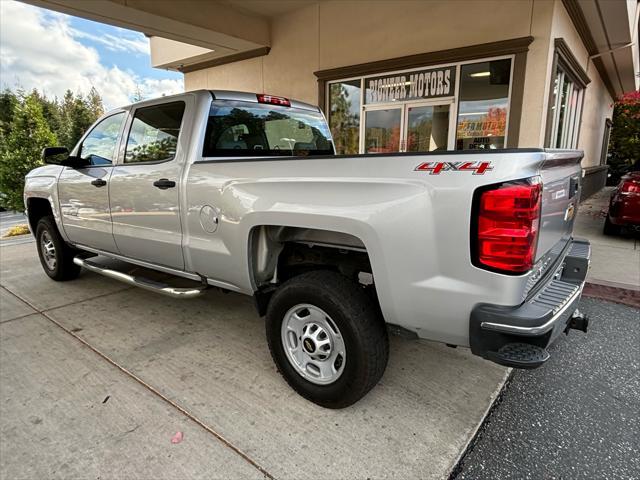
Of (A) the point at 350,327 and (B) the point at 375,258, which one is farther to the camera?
(A) the point at 350,327

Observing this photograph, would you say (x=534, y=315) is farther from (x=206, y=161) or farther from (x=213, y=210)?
(x=206, y=161)

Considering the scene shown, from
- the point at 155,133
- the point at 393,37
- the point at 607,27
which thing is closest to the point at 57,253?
the point at 155,133

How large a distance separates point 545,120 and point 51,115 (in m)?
36.0

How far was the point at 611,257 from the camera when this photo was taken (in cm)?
600

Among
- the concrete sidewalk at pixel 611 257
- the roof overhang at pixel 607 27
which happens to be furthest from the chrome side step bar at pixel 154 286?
the roof overhang at pixel 607 27

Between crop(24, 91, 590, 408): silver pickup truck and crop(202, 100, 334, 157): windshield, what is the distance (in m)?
0.01

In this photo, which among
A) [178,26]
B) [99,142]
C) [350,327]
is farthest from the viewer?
[178,26]

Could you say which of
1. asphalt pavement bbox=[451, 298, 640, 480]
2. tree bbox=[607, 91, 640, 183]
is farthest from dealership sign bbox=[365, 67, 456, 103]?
tree bbox=[607, 91, 640, 183]

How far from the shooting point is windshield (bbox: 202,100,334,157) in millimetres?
3258

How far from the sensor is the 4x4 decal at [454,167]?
6.09ft

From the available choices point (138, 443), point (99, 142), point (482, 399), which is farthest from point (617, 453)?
point (99, 142)

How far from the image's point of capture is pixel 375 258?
2.16 metres

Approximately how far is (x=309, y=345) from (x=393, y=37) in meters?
7.20

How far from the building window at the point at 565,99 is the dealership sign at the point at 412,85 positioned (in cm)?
174
